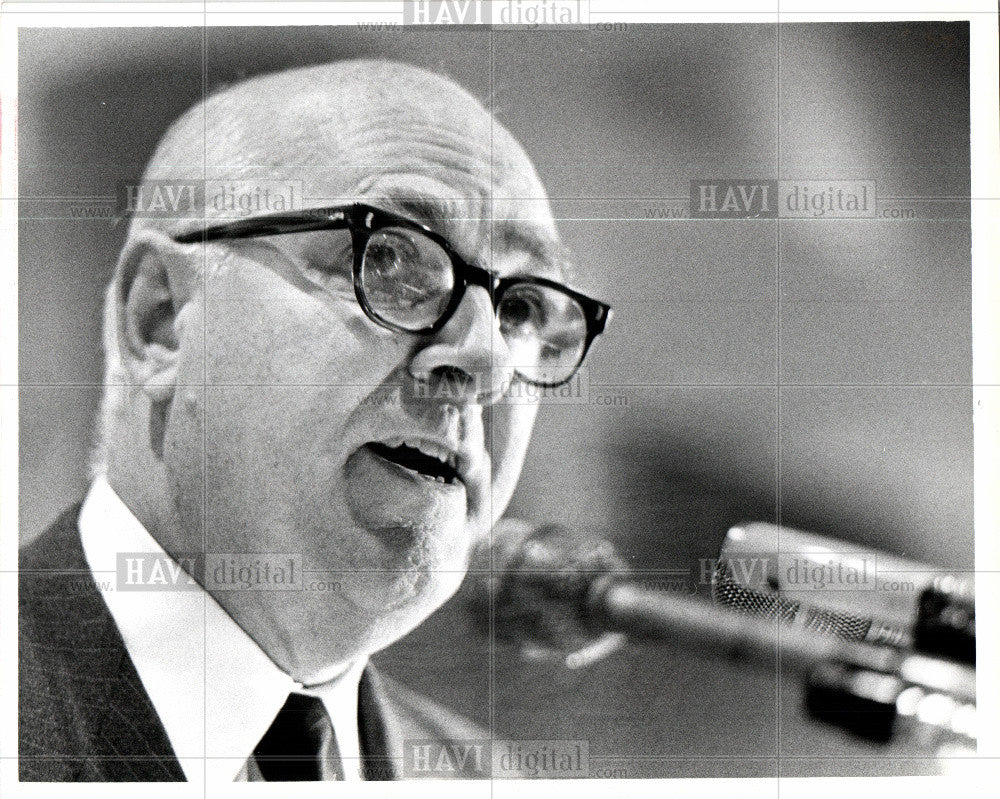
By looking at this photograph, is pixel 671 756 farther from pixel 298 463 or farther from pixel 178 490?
pixel 178 490

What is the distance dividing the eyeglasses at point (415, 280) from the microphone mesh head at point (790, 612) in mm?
530

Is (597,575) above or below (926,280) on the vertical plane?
below

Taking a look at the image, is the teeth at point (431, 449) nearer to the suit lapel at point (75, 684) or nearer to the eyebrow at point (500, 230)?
the eyebrow at point (500, 230)

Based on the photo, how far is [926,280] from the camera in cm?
189

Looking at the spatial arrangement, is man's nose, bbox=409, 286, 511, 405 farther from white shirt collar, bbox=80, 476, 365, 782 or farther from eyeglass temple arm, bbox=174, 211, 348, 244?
white shirt collar, bbox=80, 476, 365, 782

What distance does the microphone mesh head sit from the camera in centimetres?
188

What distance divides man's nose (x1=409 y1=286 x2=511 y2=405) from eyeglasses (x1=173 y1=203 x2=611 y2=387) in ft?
0.05

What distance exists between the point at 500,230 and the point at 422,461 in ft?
1.41

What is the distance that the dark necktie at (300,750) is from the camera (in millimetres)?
1850

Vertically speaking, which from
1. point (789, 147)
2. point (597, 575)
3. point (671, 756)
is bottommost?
point (671, 756)

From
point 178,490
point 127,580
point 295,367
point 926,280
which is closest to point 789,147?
point 926,280

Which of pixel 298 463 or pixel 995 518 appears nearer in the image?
pixel 298 463

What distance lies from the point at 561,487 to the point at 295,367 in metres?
0.51

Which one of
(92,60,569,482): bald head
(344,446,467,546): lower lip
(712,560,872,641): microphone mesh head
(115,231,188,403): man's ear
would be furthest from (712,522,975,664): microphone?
(115,231,188,403): man's ear
